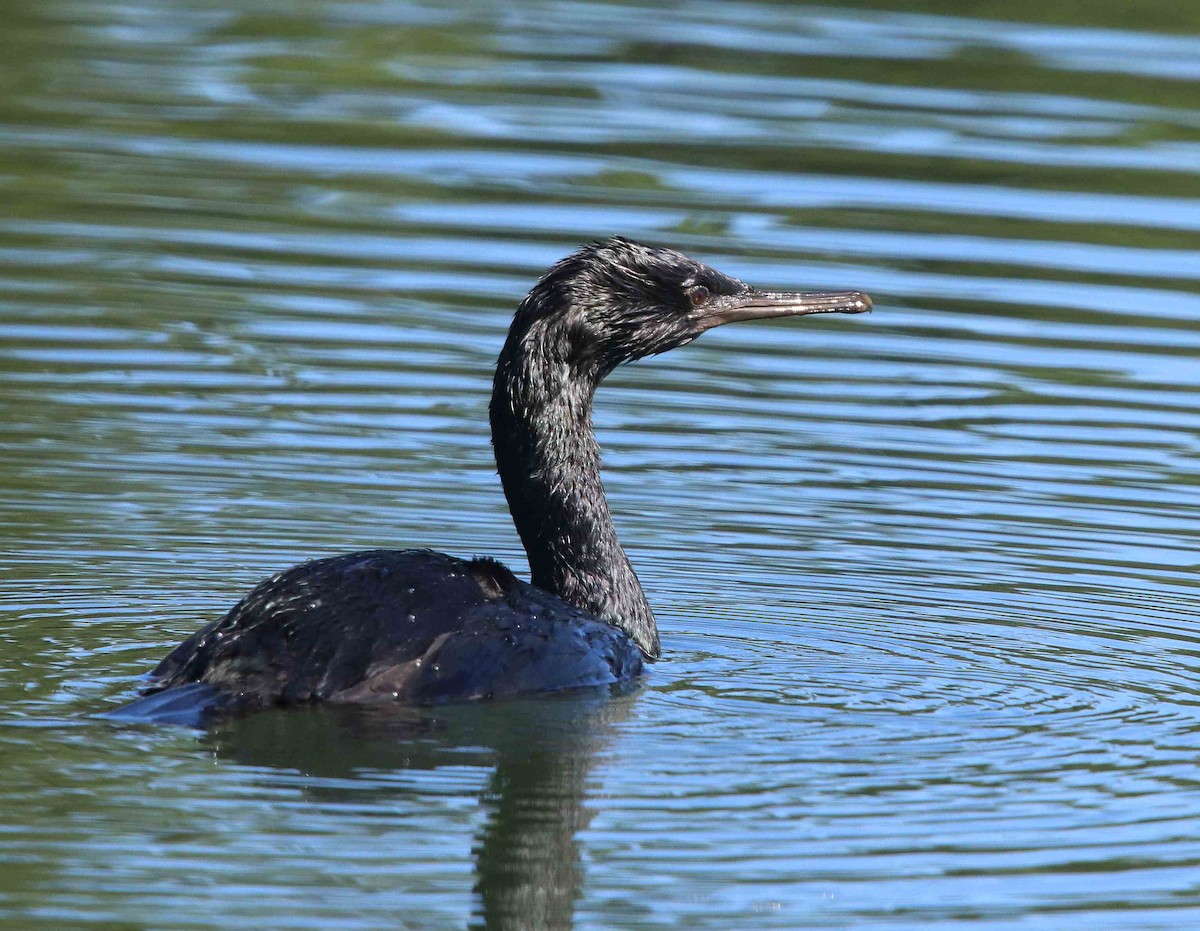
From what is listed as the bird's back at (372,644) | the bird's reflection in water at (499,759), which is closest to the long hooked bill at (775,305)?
the bird's back at (372,644)

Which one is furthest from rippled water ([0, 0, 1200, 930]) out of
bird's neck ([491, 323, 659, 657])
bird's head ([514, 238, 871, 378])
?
bird's head ([514, 238, 871, 378])

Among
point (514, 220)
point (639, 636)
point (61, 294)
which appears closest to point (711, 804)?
point (639, 636)

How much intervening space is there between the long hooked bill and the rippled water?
1.04 meters

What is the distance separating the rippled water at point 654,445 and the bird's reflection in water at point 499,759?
0.02 m

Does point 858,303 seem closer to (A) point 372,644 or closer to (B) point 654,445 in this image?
(A) point 372,644

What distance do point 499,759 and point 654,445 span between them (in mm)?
4751

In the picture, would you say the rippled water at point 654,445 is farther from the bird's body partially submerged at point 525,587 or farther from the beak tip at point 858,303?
the beak tip at point 858,303

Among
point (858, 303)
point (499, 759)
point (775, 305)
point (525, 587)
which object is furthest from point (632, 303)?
point (499, 759)

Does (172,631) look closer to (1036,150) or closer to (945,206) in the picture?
(945,206)

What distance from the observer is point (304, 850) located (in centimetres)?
583

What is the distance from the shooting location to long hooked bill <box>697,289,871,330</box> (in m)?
8.48

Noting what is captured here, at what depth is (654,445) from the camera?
11.3 m

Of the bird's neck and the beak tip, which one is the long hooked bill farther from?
the bird's neck

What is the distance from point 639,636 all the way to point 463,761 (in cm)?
156
